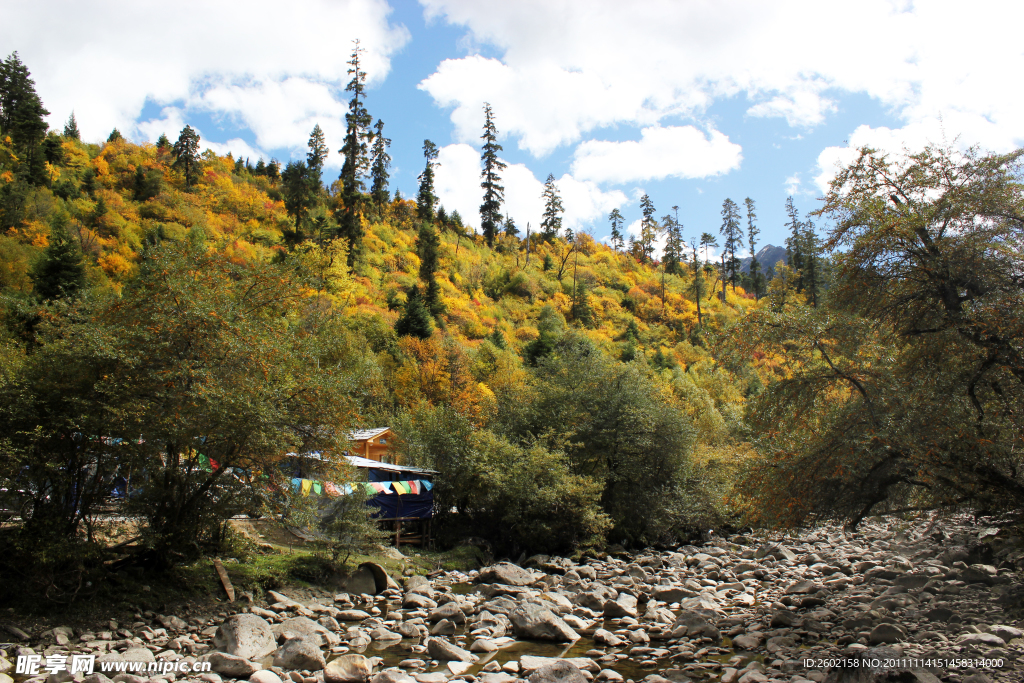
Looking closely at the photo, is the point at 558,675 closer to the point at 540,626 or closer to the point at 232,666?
the point at 540,626

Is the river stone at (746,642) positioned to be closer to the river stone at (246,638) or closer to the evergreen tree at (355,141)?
the river stone at (246,638)

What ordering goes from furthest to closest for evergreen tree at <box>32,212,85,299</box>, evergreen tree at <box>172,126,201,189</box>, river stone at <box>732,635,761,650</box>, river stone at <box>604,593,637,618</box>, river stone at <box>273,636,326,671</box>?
1. evergreen tree at <box>172,126,201,189</box>
2. evergreen tree at <box>32,212,85,299</box>
3. river stone at <box>604,593,637,618</box>
4. river stone at <box>732,635,761,650</box>
5. river stone at <box>273,636,326,671</box>

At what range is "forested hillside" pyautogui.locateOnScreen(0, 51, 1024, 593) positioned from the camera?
32.6ft

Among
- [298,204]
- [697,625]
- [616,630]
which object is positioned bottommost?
[616,630]

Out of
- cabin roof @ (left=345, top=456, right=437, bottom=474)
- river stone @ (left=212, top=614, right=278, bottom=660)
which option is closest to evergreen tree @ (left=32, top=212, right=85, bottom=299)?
cabin roof @ (left=345, top=456, right=437, bottom=474)

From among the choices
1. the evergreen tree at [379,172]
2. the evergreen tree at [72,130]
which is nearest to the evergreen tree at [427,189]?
the evergreen tree at [379,172]

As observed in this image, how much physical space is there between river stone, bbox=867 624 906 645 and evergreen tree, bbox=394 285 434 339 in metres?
36.2

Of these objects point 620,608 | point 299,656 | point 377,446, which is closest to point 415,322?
point 377,446

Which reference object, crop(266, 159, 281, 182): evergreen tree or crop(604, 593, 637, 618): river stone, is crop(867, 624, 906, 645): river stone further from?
crop(266, 159, 281, 182): evergreen tree

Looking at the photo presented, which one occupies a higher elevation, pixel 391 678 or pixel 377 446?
pixel 377 446

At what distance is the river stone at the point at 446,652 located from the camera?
11.0 m

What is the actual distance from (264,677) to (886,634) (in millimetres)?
11432

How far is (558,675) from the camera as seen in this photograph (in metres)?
9.24

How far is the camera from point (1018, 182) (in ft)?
32.2
